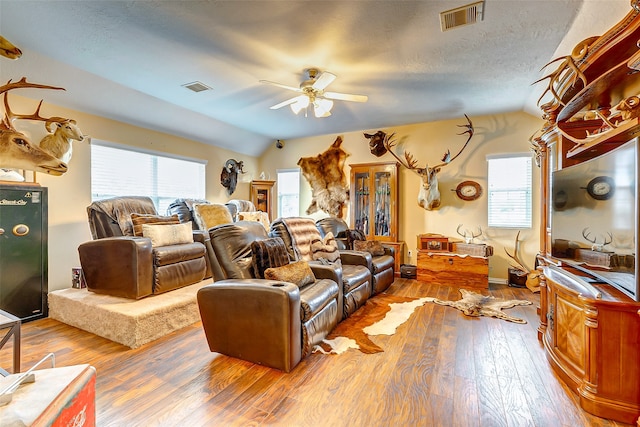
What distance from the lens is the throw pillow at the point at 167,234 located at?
128 inches

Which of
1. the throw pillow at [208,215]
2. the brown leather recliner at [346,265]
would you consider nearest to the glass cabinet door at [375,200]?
the brown leather recliner at [346,265]

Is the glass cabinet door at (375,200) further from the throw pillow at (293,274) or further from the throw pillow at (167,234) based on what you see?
the throw pillow at (167,234)

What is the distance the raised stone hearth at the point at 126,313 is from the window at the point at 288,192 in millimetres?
3541

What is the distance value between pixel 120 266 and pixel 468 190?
5023mm

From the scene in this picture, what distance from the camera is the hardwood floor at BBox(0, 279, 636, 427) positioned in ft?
5.37

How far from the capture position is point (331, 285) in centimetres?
265

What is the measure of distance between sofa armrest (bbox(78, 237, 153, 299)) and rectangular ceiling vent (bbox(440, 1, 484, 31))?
11.3ft

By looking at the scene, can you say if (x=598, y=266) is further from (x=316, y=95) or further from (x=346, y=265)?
(x=316, y=95)

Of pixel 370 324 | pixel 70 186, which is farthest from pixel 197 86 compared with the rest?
pixel 370 324

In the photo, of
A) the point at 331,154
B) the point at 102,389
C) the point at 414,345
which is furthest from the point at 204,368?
the point at 331,154

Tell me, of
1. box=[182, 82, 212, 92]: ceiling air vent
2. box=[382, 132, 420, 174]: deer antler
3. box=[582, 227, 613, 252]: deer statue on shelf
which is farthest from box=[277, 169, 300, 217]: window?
box=[582, 227, 613, 252]: deer statue on shelf

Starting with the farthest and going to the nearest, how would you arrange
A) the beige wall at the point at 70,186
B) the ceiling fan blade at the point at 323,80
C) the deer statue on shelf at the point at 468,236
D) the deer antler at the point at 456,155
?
the deer statue on shelf at the point at 468,236, the deer antler at the point at 456,155, the beige wall at the point at 70,186, the ceiling fan blade at the point at 323,80

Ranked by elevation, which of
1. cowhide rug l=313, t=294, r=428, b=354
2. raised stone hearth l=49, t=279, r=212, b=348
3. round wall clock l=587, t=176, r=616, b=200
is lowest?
cowhide rug l=313, t=294, r=428, b=354

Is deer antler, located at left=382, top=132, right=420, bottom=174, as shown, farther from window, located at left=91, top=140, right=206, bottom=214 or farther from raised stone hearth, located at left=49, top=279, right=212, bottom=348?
raised stone hearth, located at left=49, top=279, right=212, bottom=348
